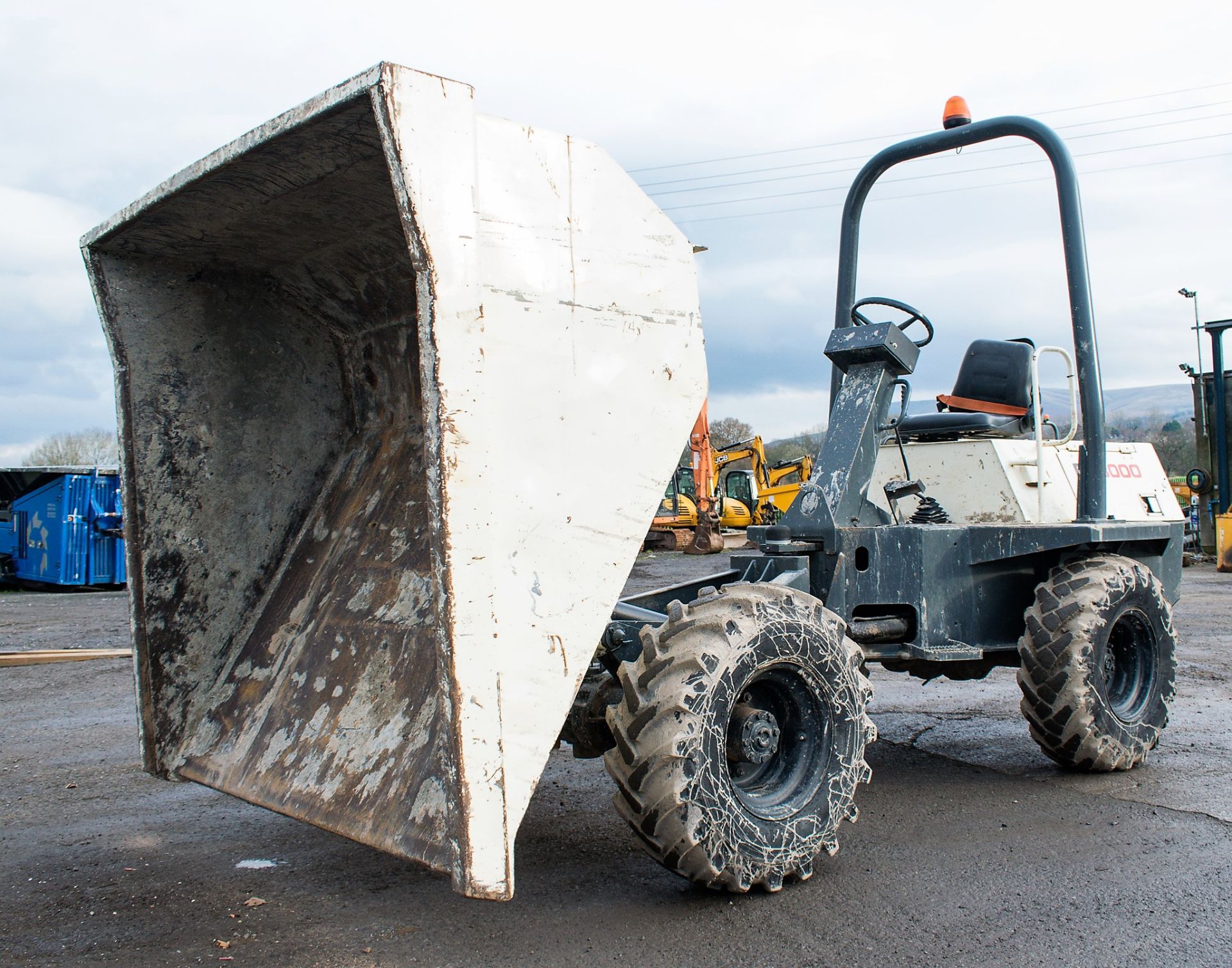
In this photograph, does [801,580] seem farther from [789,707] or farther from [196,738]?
[196,738]

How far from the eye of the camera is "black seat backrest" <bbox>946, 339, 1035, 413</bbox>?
5.79 meters

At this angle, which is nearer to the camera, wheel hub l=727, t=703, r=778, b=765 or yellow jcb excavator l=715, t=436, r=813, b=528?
wheel hub l=727, t=703, r=778, b=765

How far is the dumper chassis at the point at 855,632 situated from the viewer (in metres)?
3.14

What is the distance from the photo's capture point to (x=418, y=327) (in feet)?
9.25

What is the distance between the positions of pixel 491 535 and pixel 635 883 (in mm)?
1489

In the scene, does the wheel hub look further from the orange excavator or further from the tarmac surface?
the orange excavator

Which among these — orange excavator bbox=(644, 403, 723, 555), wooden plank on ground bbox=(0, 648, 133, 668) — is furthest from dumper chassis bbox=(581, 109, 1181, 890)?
orange excavator bbox=(644, 403, 723, 555)

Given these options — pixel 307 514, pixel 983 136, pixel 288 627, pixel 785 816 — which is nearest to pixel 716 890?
pixel 785 816

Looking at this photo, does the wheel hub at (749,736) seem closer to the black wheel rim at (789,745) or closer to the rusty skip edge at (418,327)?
the black wheel rim at (789,745)

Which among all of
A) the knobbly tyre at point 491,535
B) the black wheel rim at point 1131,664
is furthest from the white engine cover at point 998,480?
the black wheel rim at point 1131,664

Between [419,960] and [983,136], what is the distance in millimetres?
4481

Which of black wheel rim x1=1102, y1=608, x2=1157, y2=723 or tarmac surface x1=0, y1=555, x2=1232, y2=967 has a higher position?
black wheel rim x1=1102, y1=608, x2=1157, y2=723

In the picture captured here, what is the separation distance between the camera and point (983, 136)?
523 centimetres

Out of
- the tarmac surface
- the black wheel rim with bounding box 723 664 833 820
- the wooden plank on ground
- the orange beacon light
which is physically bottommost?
the tarmac surface
